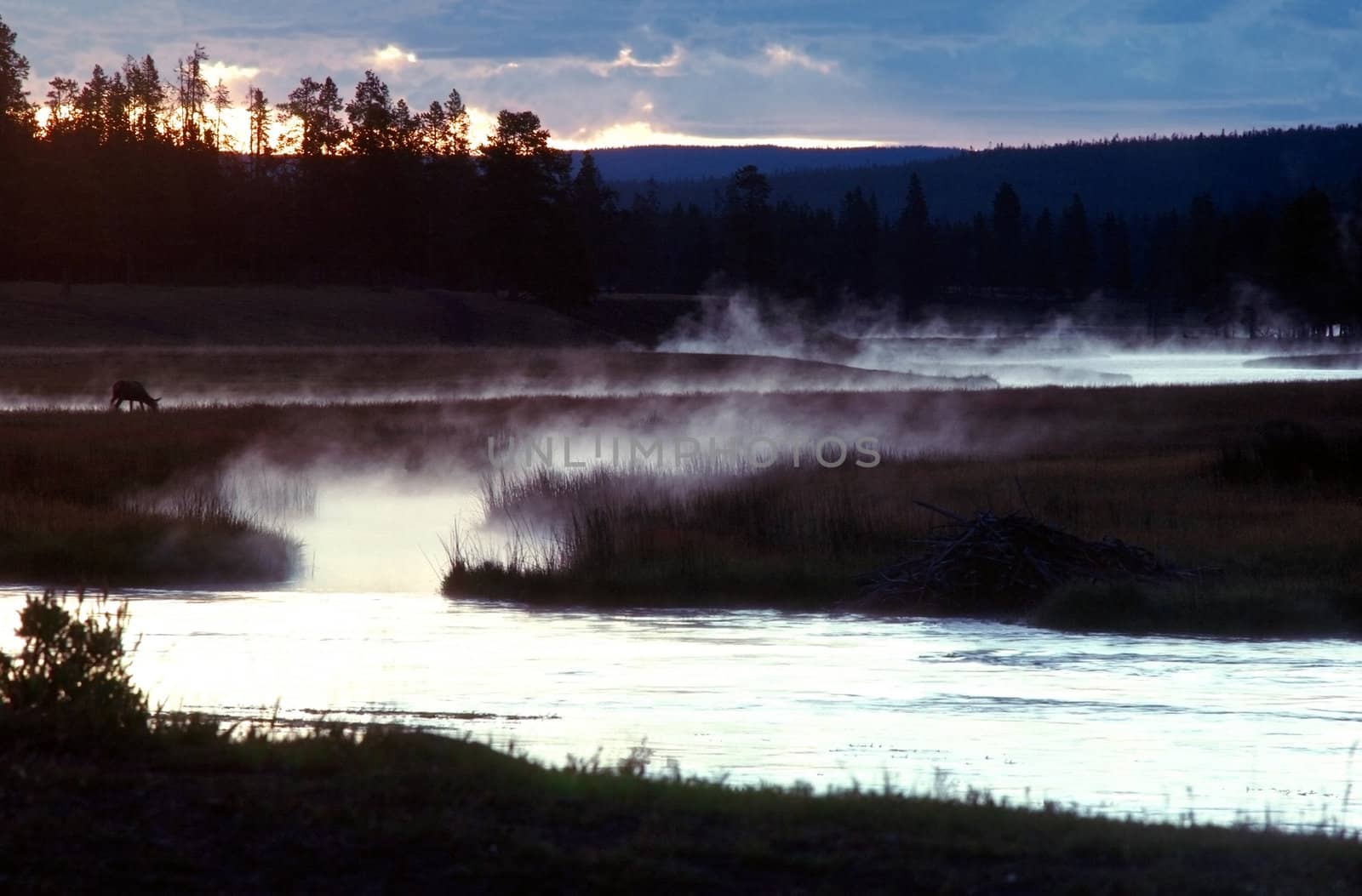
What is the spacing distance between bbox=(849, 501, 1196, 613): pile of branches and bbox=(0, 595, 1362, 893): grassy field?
13.5m

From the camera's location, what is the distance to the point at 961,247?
19462 centimetres

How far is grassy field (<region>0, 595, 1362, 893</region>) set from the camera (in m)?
8.21

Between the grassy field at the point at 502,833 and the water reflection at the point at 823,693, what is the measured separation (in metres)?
2.19

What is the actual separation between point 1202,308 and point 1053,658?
6620 inches

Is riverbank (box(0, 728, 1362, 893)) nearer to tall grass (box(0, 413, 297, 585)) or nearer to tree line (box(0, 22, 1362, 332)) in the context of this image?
tall grass (box(0, 413, 297, 585))

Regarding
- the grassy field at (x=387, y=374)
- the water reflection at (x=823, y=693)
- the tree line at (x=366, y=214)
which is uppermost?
the tree line at (x=366, y=214)

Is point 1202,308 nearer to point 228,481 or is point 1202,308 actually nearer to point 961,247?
point 961,247

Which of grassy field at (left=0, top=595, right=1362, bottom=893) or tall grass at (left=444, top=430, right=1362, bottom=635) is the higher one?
grassy field at (left=0, top=595, right=1362, bottom=893)

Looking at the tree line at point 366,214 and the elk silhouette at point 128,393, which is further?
the tree line at point 366,214

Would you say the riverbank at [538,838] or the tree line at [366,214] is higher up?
the tree line at [366,214]

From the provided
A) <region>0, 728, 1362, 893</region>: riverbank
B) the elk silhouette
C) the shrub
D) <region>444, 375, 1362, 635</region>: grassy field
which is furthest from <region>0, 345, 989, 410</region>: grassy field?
<region>0, 728, 1362, 893</region>: riverbank

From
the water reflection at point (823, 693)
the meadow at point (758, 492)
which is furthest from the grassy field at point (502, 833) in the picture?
the meadow at point (758, 492)

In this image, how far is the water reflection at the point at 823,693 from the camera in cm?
1343

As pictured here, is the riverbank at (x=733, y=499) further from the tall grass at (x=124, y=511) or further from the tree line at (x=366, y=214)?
the tree line at (x=366, y=214)
